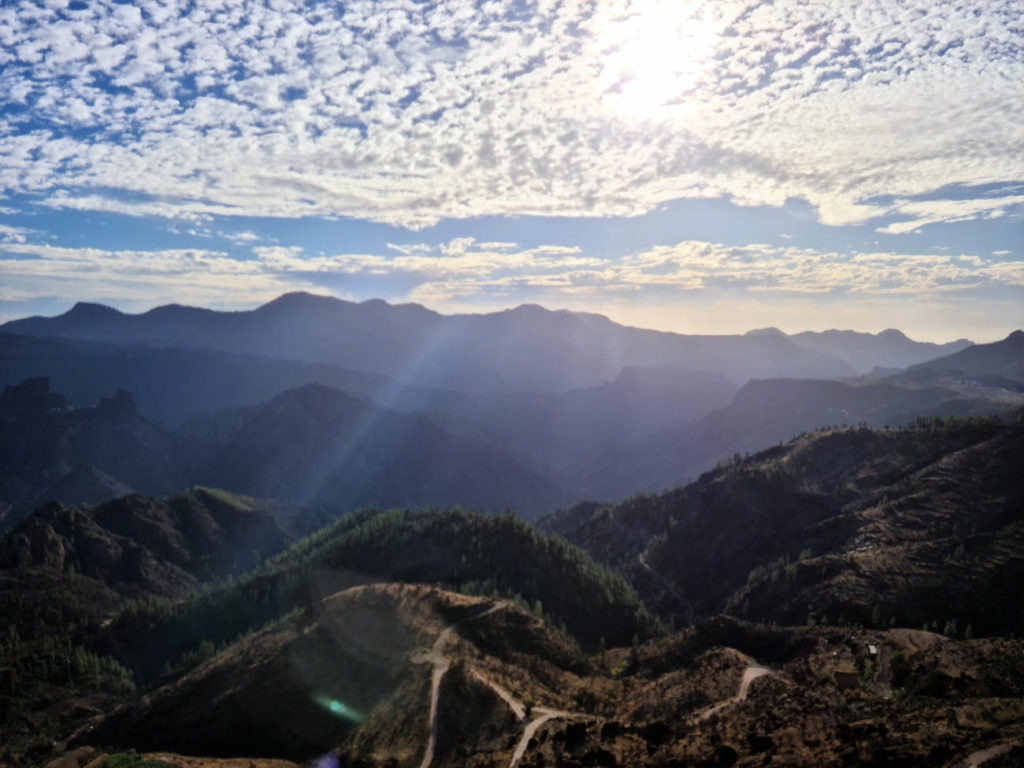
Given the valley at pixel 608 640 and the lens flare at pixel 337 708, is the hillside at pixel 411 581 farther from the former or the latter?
the lens flare at pixel 337 708

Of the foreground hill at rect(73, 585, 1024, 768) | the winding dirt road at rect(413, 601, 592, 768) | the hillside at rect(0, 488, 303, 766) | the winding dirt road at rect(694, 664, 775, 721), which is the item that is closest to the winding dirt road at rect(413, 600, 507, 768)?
the winding dirt road at rect(413, 601, 592, 768)

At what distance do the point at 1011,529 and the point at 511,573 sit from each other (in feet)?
318

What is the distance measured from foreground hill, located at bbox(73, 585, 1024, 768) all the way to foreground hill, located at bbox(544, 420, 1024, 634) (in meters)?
28.8

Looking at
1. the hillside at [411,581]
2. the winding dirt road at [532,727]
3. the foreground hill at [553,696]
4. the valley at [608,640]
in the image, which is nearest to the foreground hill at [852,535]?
the valley at [608,640]

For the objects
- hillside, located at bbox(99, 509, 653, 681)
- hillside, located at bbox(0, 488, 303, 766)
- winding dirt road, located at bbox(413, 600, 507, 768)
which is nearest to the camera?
winding dirt road, located at bbox(413, 600, 507, 768)

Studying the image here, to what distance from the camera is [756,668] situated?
223 feet

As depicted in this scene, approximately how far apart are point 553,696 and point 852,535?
87237mm

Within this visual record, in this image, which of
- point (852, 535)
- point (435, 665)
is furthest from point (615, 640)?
point (435, 665)

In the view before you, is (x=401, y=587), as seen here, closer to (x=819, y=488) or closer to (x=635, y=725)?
(x=635, y=725)

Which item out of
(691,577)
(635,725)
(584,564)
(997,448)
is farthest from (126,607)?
(997,448)

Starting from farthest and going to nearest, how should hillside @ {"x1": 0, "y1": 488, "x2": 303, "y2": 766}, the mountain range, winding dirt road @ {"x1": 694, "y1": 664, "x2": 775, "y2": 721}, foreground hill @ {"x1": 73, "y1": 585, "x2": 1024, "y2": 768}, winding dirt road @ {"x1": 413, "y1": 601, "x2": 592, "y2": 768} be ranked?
hillside @ {"x1": 0, "y1": 488, "x2": 303, "y2": 766}, winding dirt road @ {"x1": 694, "y1": 664, "x2": 775, "y2": 721}, winding dirt road @ {"x1": 413, "y1": 601, "x2": 592, "y2": 768}, the mountain range, foreground hill @ {"x1": 73, "y1": 585, "x2": 1024, "y2": 768}

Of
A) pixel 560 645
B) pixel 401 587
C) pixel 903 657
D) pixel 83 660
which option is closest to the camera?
pixel 903 657

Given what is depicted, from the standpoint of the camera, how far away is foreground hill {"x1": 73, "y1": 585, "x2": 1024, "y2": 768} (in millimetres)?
41969

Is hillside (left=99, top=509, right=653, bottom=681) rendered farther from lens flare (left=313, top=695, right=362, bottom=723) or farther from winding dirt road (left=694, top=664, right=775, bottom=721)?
winding dirt road (left=694, top=664, right=775, bottom=721)
